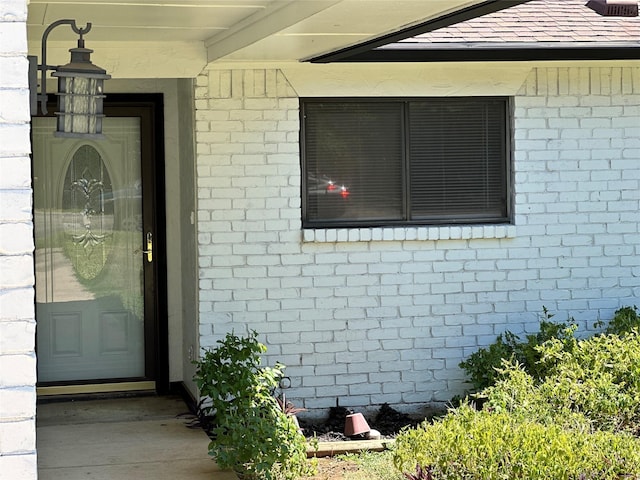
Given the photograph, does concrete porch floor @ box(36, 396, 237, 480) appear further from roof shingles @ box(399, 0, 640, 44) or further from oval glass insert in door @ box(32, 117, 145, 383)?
roof shingles @ box(399, 0, 640, 44)

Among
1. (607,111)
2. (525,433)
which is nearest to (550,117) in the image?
(607,111)

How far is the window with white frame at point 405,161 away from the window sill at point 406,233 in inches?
4.8

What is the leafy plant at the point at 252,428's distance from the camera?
5.79 m

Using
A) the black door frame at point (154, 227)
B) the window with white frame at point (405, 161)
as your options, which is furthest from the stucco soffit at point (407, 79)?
the black door frame at point (154, 227)

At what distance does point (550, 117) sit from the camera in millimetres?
7984

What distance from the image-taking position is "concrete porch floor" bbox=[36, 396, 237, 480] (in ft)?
20.6

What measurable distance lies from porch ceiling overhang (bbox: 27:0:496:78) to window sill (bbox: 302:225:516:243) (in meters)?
1.33

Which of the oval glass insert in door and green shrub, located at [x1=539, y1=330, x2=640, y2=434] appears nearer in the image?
green shrub, located at [x1=539, y1=330, x2=640, y2=434]

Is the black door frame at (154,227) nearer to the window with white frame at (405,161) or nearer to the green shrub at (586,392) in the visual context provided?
the window with white frame at (405,161)

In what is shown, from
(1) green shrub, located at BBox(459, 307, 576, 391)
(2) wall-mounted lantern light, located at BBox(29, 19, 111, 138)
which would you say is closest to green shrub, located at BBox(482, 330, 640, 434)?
(1) green shrub, located at BBox(459, 307, 576, 391)

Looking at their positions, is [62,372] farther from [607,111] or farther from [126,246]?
[607,111]

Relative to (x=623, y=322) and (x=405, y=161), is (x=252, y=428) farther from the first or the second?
(x=623, y=322)

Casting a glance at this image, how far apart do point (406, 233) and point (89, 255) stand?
2761 mm

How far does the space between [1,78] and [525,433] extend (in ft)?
10.3
